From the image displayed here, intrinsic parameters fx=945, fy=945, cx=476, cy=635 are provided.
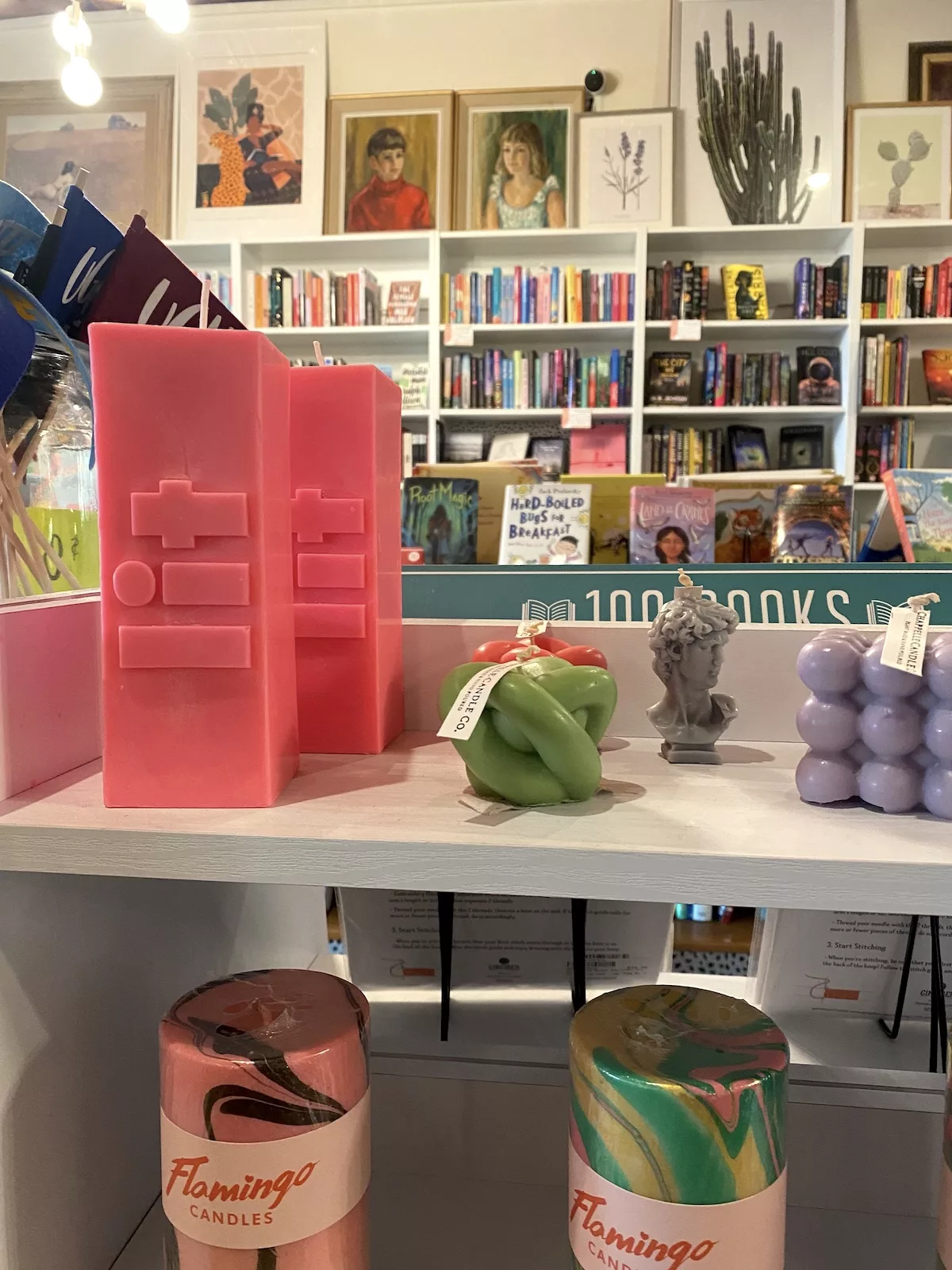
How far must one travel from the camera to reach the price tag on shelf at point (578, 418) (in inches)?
137

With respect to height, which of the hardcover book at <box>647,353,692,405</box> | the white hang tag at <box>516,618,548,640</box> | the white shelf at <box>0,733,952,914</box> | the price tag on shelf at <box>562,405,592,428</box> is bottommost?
the white shelf at <box>0,733,952,914</box>

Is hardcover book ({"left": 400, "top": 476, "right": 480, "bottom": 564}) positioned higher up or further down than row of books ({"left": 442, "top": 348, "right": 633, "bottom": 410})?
further down

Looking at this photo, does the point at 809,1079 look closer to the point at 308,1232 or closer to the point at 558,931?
the point at 558,931

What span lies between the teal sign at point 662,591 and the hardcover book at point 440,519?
1.36ft

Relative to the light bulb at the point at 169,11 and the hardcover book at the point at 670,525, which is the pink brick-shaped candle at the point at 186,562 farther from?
the light bulb at the point at 169,11

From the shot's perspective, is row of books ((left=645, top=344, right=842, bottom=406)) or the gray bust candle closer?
the gray bust candle

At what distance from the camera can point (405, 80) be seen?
3.71 m

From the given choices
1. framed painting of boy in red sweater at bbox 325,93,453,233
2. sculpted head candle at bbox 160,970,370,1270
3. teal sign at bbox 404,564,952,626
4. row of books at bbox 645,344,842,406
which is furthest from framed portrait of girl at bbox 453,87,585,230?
sculpted head candle at bbox 160,970,370,1270

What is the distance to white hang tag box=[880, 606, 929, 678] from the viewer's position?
62cm

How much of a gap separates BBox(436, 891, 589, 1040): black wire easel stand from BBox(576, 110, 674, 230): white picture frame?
10.4 feet

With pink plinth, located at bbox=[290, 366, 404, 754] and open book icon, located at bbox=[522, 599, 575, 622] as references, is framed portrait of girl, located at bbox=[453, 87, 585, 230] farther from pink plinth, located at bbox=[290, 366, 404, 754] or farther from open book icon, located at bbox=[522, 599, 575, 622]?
pink plinth, located at bbox=[290, 366, 404, 754]

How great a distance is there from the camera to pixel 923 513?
1244 mm

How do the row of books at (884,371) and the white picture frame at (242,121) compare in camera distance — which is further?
the white picture frame at (242,121)

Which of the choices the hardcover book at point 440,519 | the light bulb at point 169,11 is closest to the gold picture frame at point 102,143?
the light bulb at point 169,11
